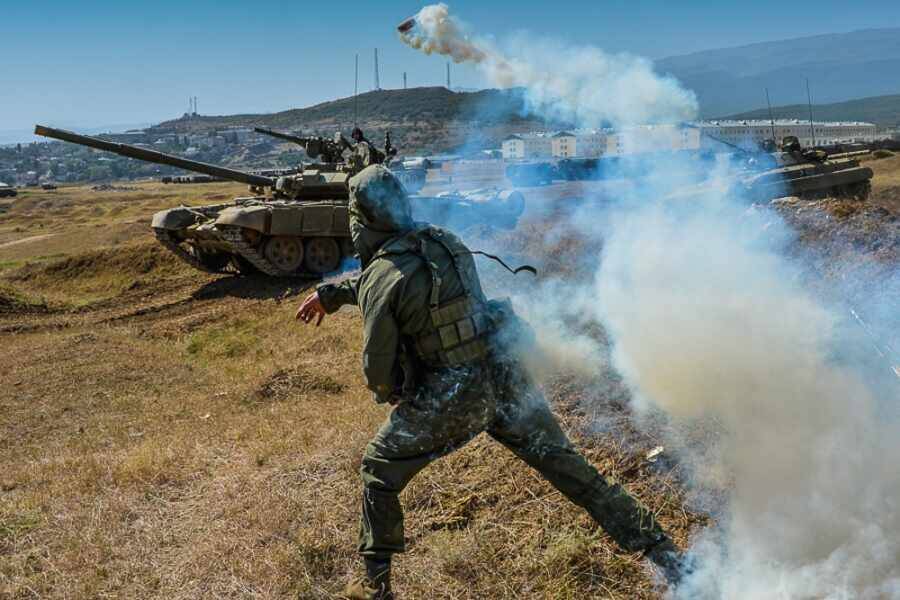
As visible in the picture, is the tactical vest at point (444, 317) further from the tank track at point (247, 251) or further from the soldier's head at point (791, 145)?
the soldier's head at point (791, 145)

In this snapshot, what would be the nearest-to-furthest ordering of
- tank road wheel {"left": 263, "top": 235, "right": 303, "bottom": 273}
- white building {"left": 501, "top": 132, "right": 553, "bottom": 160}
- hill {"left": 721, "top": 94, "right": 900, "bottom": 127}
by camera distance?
tank road wheel {"left": 263, "top": 235, "right": 303, "bottom": 273} < white building {"left": 501, "top": 132, "right": 553, "bottom": 160} < hill {"left": 721, "top": 94, "right": 900, "bottom": 127}

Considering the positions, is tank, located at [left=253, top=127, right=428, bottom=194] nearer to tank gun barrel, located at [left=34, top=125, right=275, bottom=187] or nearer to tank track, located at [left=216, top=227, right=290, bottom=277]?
tank gun barrel, located at [left=34, top=125, right=275, bottom=187]

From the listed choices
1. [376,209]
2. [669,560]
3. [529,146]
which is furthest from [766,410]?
[529,146]

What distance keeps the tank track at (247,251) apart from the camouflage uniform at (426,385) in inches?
479

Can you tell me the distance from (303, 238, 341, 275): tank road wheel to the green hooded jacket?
1299 cm

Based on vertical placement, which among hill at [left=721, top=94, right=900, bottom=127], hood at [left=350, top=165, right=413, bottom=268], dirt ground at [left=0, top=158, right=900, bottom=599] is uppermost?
hill at [left=721, top=94, right=900, bottom=127]

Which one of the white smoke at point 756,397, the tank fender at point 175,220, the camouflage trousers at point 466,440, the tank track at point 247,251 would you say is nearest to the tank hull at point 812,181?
the white smoke at point 756,397

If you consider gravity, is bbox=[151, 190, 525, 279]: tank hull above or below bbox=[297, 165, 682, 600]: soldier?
above

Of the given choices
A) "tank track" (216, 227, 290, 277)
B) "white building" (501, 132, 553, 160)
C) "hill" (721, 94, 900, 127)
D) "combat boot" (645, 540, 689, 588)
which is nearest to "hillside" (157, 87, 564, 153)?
"white building" (501, 132, 553, 160)

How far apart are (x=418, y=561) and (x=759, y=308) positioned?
11.4 ft

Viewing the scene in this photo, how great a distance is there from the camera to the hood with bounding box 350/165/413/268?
3961 millimetres

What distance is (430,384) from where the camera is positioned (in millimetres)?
3945

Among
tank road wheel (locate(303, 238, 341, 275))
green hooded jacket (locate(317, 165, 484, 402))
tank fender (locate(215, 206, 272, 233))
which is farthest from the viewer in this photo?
tank road wheel (locate(303, 238, 341, 275))

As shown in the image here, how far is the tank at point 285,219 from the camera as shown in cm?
1602
